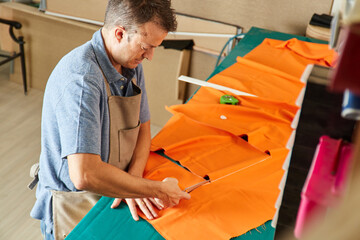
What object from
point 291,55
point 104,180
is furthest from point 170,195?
point 291,55

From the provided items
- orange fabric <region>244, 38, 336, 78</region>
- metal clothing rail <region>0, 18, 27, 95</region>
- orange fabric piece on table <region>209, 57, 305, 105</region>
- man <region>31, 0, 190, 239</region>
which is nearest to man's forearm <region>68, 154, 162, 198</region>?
man <region>31, 0, 190, 239</region>

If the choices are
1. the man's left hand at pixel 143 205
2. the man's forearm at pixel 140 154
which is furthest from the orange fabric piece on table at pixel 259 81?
the man's left hand at pixel 143 205

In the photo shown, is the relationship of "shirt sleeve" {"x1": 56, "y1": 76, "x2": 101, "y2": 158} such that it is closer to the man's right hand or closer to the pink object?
the man's right hand

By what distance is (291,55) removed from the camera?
2.64 m

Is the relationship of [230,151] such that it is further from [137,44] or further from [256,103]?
[137,44]

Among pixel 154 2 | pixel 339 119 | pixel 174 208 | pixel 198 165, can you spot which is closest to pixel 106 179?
pixel 174 208

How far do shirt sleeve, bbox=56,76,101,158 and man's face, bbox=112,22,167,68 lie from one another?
6.9 inches

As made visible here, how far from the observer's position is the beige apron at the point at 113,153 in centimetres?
152

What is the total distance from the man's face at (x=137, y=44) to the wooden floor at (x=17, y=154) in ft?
5.29

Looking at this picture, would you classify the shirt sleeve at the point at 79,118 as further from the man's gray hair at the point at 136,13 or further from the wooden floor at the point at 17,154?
the wooden floor at the point at 17,154

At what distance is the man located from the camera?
1299 mm

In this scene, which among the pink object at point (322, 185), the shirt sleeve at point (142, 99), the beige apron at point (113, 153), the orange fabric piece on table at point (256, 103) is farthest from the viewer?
the orange fabric piece on table at point (256, 103)

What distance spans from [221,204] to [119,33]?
69 centimetres

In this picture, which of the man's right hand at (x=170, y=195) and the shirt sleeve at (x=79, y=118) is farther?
the man's right hand at (x=170, y=195)
